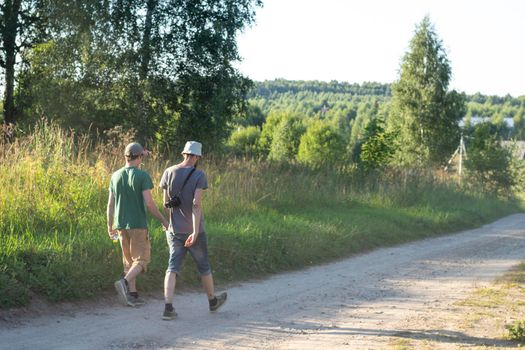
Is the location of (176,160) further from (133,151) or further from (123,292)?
(123,292)

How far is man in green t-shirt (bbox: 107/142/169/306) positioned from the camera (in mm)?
8141

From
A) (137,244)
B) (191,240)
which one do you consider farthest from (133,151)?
(191,240)

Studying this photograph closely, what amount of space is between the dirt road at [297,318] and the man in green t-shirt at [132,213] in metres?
0.37

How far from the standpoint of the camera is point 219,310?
8.30 m

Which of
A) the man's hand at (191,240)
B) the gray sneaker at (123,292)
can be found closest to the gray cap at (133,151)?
the man's hand at (191,240)

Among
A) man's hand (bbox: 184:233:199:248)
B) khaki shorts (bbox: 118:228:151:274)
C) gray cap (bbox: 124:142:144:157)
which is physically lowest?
khaki shorts (bbox: 118:228:151:274)

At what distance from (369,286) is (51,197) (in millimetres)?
5137

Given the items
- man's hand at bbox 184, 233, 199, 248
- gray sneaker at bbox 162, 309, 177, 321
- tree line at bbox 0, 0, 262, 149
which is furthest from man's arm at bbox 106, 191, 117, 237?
tree line at bbox 0, 0, 262, 149

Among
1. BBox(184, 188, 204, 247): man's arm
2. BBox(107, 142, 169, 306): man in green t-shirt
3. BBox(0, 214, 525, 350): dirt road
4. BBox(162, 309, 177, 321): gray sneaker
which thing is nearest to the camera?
BBox(0, 214, 525, 350): dirt road

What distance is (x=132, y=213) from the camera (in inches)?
323

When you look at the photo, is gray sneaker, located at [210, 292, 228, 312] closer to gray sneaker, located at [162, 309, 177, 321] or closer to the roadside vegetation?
gray sneaker, located at [162, 309, 177, 321]

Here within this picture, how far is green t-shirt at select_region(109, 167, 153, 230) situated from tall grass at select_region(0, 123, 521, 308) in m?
0.88

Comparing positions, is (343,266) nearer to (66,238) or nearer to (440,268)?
(440,268)

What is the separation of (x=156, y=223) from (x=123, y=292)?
130 inches
